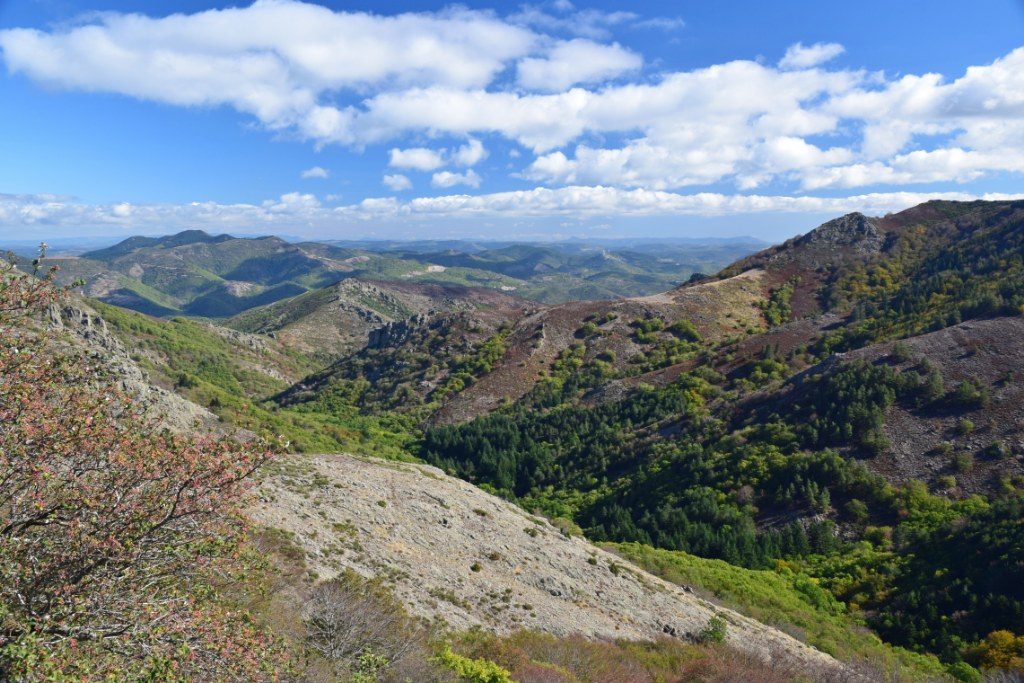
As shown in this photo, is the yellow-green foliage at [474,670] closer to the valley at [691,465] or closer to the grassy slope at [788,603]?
the valley at [691,465]

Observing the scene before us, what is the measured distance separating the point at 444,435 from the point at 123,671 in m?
71.0

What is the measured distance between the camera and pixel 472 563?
29094 mm

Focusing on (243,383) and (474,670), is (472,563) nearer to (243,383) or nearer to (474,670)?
(474,670)

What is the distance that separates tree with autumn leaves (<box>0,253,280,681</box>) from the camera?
821 centimetres

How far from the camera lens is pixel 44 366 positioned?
9.95m

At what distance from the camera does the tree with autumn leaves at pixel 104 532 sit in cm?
821

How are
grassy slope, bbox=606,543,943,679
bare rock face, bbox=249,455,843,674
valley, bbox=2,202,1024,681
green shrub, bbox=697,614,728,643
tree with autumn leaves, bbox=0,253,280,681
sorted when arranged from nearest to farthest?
tree with autumn leaves, bbox=0,253,280,681
bare rock face, bbox=249,455,843,674
green shrub, bbox=697,614,728,643
valley, bbox=2,202,1024,681
grassy slope, bbox=606,543,943,679

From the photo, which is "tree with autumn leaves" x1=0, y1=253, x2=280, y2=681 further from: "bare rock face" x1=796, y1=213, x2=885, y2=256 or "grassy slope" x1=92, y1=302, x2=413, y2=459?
"bare rock face" x1=796, y1=213, x2=885, y2=256

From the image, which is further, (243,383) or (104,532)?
(243,383)

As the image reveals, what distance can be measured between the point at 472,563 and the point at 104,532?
75.2 feet

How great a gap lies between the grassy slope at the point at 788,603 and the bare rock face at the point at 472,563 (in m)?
2.99

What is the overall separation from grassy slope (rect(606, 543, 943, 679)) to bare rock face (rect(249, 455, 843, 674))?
2990 millimetres

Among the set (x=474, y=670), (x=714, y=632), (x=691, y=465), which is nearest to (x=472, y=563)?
(x=474, y=670)

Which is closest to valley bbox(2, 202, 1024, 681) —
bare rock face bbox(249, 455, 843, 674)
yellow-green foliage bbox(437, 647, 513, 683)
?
bare rock face bbox(249, 455, 843, 674)
